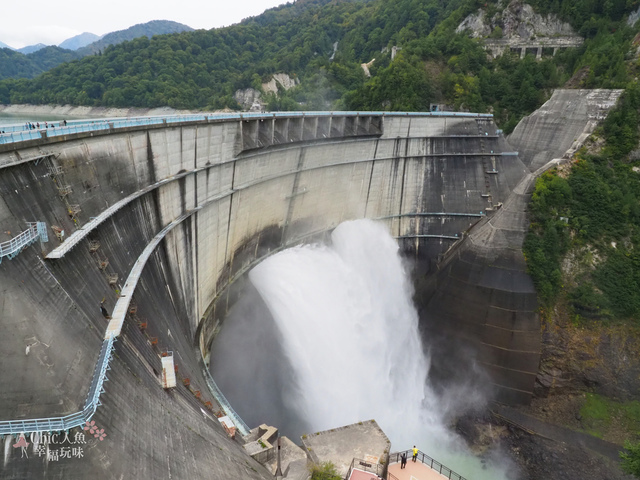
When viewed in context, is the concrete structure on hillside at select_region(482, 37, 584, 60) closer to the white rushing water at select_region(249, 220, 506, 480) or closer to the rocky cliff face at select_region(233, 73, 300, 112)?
the white rushing water at select_region(249, 220, 506, 480)

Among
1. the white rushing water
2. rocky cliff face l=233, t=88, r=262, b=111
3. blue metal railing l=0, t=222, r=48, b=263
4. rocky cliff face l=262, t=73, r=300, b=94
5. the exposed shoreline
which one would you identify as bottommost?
the white rushing water

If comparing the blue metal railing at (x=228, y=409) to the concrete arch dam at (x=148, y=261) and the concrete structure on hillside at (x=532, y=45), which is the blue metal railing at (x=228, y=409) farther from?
the concrete structure on hillside at (x=532, y=45)

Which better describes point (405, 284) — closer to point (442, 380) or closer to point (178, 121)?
point (442, 380)

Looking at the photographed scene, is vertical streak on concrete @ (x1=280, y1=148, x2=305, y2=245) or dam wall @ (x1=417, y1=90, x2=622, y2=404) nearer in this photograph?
vertical streak on concrete @ (x1=280, y1=148, x2=305, y2=245)

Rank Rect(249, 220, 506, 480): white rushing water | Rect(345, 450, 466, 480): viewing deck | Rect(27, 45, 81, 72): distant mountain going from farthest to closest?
Rect(27, 45, 81, 72): distant mountain → Rect(249, 220, 506, 480): white rushing water → Rect(345, 450, 466, 480): viewing deck

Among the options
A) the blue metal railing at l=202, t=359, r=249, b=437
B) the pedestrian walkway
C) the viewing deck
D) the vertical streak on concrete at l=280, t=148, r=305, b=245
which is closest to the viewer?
the viewing deck

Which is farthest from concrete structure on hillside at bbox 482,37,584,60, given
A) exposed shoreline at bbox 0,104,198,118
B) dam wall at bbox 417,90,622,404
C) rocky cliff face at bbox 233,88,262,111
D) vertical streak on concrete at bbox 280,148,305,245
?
exposed shoreline at bbox 0,104,198,118

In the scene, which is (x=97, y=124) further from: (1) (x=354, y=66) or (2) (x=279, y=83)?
(2) (x=279, y=83)

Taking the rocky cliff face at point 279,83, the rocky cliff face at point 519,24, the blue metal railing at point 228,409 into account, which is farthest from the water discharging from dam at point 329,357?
the rocky cliff face at point 279,83
